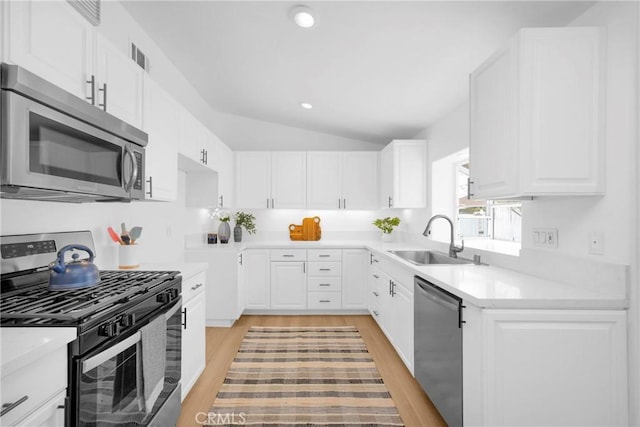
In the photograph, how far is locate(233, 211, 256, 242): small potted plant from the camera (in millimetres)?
4613

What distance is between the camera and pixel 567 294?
154cm

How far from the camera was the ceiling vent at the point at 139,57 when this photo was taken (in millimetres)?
2497

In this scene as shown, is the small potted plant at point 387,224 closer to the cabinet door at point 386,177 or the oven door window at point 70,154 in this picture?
the cabinet door at point 386,177

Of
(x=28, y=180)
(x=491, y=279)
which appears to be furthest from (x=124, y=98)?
(x=491, y=279)

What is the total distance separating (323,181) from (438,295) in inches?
116

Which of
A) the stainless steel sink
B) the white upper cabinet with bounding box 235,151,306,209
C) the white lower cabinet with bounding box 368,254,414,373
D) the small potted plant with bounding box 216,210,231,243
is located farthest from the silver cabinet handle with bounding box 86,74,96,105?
the white upper cabinet with bounding box 235,151,306,209

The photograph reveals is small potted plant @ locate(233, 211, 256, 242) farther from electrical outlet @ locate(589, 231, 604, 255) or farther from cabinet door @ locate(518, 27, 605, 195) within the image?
electrical outlet @ locate(589, 231, 604, 255)

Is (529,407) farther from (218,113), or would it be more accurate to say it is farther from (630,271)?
(218,113)

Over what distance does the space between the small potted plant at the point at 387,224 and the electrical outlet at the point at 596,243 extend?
2.93 metres

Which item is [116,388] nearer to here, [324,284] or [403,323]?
[403,323]

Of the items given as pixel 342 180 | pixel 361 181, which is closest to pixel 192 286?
pixel 342 180

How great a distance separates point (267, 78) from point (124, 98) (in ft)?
5.60

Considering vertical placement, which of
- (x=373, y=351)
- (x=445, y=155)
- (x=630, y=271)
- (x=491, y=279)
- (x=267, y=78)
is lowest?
(x=373, y=351)

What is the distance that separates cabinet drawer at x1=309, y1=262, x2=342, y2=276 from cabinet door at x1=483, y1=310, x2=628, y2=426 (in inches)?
111
